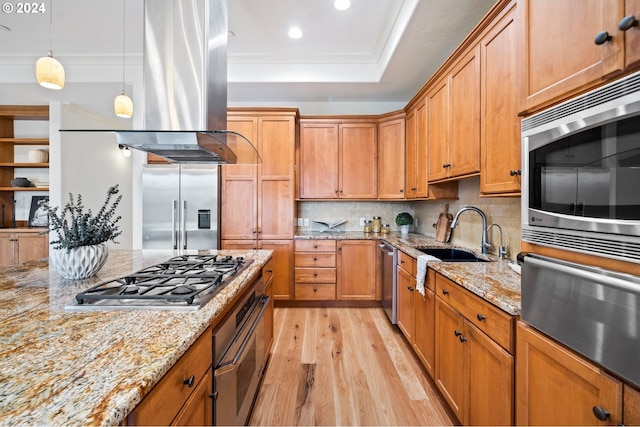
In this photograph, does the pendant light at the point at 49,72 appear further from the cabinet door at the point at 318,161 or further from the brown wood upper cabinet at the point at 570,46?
the brown wood upper cabinet at the point at 570,46

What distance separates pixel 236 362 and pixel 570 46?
163 cm

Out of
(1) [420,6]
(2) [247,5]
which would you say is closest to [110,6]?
(2) [247,5]

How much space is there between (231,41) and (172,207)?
198 cm

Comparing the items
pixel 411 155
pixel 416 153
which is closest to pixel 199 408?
pixel 416 153

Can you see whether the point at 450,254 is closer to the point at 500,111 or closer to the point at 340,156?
the point at 500,111

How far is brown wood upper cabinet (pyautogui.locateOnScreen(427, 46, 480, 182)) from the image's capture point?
1.91 metres

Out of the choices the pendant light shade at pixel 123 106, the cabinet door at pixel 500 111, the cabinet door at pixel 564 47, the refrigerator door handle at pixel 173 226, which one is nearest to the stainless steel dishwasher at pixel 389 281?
the cabinet door at pixel 500 111

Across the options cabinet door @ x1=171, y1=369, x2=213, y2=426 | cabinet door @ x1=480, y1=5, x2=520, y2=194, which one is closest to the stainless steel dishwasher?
cabinet door @ x1=480, y1=5, x2=520, y2=194

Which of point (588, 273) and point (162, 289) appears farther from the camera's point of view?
point (162, 289)

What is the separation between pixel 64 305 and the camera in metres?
1.00

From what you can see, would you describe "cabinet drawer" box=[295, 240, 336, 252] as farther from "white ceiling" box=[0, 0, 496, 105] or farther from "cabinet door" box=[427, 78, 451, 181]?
"white ceiling" box=[0, 0, 496, 105]

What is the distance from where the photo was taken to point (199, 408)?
896 millimetres

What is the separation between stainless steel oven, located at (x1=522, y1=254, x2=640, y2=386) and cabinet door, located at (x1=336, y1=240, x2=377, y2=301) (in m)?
2.48

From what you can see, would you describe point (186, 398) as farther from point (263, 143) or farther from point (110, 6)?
point (110, 6)
